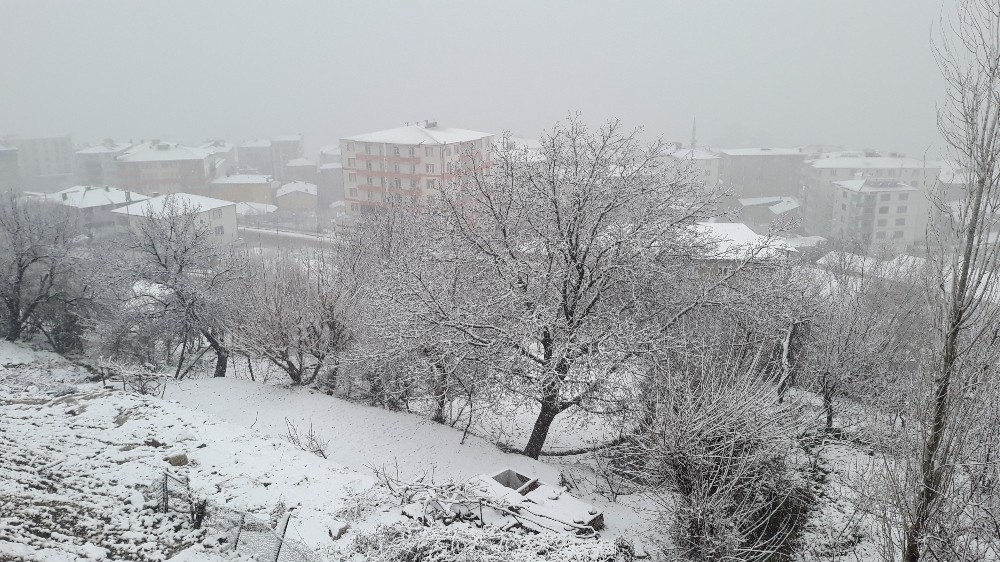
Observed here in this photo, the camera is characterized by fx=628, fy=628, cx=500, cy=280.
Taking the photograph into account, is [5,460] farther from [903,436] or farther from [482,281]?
[903,436]

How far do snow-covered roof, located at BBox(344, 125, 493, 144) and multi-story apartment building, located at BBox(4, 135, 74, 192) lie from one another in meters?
60.6

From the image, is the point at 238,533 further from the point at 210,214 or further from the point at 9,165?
the point at 9,165

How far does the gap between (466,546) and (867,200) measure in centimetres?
5464

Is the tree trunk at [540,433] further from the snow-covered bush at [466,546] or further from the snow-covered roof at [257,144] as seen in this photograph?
the snow-covered roof at [257,144]

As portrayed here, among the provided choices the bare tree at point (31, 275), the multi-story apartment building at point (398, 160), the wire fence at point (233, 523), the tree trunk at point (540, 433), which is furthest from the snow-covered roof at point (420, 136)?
the wire fence at point (233, 523)

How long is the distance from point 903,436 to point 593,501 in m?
6.24

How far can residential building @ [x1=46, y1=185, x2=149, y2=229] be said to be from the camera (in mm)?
51469

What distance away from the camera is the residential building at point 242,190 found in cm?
7225

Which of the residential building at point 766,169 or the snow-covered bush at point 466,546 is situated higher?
the residential building at point 766,169

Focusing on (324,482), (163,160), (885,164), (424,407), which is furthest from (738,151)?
(324,482)

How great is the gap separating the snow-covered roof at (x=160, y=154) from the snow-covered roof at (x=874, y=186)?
228 feet

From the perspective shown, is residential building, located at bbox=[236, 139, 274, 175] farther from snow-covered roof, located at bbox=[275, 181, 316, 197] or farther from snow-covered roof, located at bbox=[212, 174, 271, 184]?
snow-covered roof, located at bbox=[275, 181, 316, 197]

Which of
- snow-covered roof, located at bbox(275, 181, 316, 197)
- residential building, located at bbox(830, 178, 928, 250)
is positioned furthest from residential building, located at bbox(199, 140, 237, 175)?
residential building, located at bbox(830, 178, 928, 250)

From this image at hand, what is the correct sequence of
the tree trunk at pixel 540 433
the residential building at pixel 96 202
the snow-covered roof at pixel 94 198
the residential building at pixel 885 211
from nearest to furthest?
the tree trunk at pixel 540 433
the residential building at pixel 96 202
the snow-covered roof at pixel 94 198
the residential building at pixel 885 211
